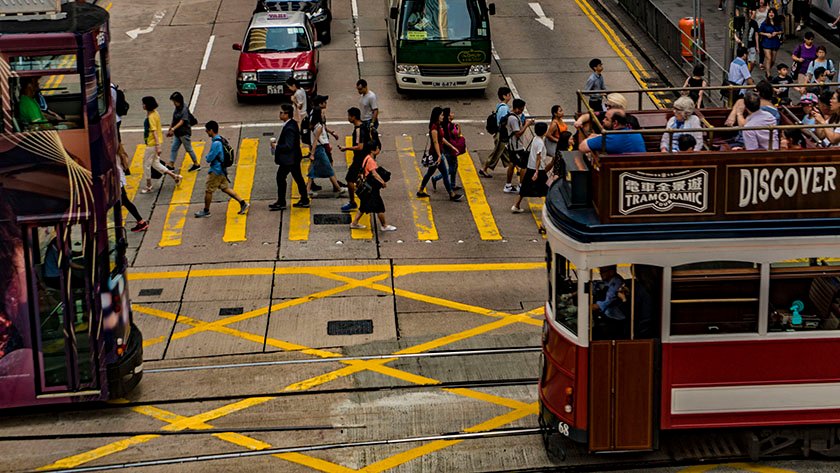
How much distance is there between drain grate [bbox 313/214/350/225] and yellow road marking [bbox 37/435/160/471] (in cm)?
757

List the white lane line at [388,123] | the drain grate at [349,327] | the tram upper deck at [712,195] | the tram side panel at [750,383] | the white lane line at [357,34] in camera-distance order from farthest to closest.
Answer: the white lane line at [357,34]
the white lane line at [388,123]
the drain grate at [349,327]
the tram side panel at [750,383]
the tram upper deck at [712,195]

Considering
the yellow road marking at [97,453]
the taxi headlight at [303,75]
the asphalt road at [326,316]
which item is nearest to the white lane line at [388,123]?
the asphalt road at [326,316]

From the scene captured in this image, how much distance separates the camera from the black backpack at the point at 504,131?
22.0m

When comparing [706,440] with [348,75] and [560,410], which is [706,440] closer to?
[560,410]

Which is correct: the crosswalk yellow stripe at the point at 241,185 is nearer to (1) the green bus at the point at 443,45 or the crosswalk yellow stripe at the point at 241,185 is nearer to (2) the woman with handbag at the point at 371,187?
(2) the woman with handbag at the point at 371,187

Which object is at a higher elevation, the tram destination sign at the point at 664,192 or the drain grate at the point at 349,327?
the tram destination sign at the point at 664,192

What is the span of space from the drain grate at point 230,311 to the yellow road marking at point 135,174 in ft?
14.7

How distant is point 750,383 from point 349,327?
19.6 ft

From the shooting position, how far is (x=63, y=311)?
556 inches

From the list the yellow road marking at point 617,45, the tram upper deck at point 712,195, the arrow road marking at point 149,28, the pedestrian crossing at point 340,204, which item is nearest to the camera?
the tram upper deck at point 712,195

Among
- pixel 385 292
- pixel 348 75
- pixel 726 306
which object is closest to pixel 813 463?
pixel 726 306

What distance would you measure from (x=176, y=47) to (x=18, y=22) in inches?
733

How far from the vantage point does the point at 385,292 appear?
18.3 m

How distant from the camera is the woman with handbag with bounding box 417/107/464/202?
21422 millimetres
